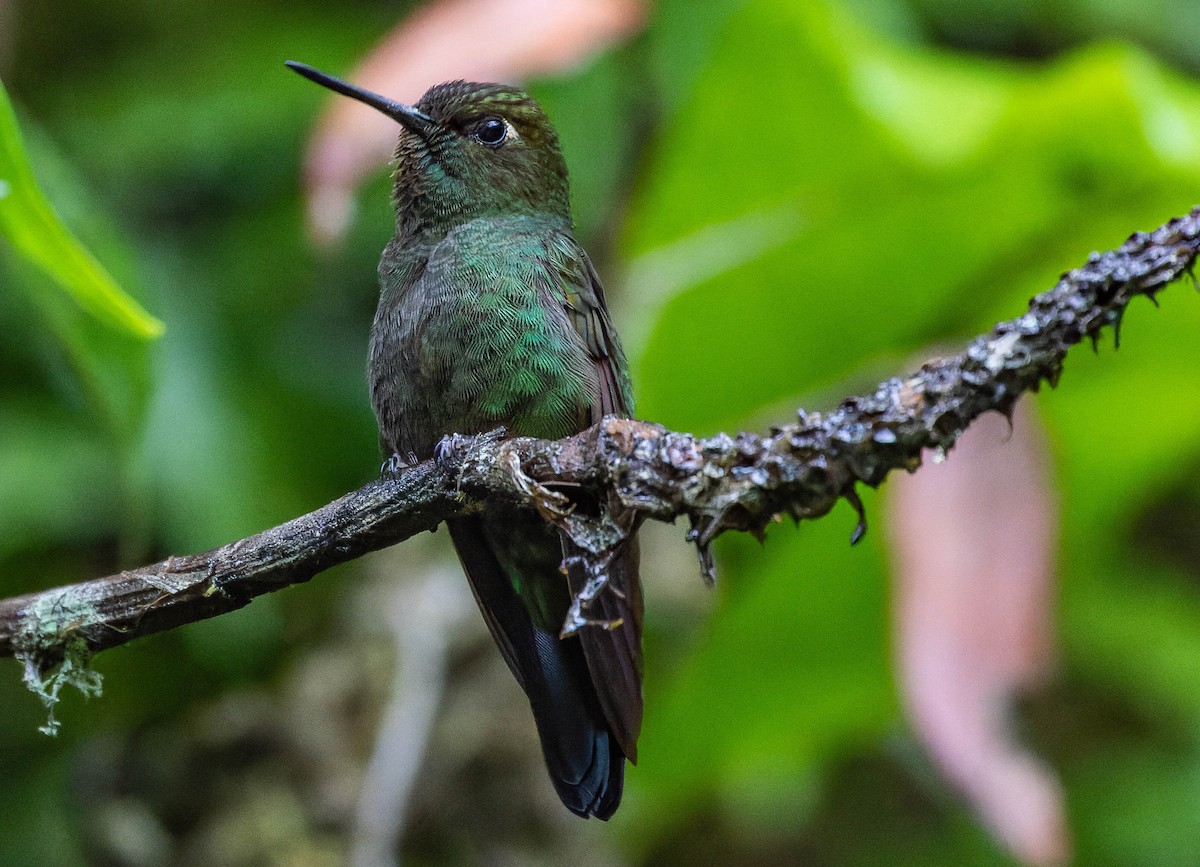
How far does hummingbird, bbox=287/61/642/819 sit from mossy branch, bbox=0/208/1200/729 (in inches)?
14.9

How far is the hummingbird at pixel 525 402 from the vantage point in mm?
2408

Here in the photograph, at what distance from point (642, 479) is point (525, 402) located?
0.81 meters

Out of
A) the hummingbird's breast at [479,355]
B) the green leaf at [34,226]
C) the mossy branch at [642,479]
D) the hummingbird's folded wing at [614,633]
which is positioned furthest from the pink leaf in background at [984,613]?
the green leaf at [34,226]

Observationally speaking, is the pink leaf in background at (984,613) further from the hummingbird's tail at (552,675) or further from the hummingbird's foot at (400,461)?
the hummingbird's foot at (400,461)

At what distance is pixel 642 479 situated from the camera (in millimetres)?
1768

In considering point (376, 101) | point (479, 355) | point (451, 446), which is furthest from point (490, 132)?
point (451, 446)

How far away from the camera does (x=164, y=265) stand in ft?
13.9

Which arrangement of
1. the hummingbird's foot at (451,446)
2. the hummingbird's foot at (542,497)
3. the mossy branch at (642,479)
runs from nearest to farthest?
the mossy branch at (642,479) < the hummingbird's foot at (542,497) < the hummingbird's foot at (451,446)

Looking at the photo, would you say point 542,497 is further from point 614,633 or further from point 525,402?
point 525,402

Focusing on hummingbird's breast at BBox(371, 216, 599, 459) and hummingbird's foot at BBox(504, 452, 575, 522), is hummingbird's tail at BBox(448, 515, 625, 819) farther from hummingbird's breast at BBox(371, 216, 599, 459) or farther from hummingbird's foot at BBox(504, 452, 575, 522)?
hummingbird's foot at BBox(504, 452, 575, 522)

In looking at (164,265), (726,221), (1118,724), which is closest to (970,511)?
(726,221)

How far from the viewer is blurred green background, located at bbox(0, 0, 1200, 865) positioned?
11.6 ft

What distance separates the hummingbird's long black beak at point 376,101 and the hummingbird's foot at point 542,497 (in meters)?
1.08

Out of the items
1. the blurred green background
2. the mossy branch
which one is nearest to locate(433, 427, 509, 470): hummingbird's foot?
the mossy branch
